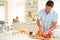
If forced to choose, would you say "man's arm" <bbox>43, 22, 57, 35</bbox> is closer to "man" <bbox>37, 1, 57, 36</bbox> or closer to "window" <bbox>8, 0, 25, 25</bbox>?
"man" <bbox>37, 1, 57, 36</bbox>

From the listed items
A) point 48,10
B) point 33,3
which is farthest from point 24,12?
point 48,10

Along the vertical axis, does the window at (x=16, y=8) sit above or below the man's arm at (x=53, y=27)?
above

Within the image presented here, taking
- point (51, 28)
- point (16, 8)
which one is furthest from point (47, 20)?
point (16, 8)

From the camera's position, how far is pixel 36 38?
1017 millimetres

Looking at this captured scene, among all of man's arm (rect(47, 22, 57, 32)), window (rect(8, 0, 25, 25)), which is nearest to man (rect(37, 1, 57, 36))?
man's arm (rect(47, 22, 57, 32))

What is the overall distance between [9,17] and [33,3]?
28cm

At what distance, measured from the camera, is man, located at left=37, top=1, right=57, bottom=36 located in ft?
3.42

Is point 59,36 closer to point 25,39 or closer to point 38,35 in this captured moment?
point 38,35

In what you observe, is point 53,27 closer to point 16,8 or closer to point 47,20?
point 47,20

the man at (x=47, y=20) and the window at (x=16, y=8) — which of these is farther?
the window at (x=16, y=8)

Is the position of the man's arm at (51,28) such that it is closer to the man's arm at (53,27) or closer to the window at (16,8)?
the man's arm at (53,27)

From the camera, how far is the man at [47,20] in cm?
104

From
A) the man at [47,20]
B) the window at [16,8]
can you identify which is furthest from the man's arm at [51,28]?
the window at [16,8]

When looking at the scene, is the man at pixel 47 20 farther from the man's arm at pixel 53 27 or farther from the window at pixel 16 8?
the window at pixel 16 8
